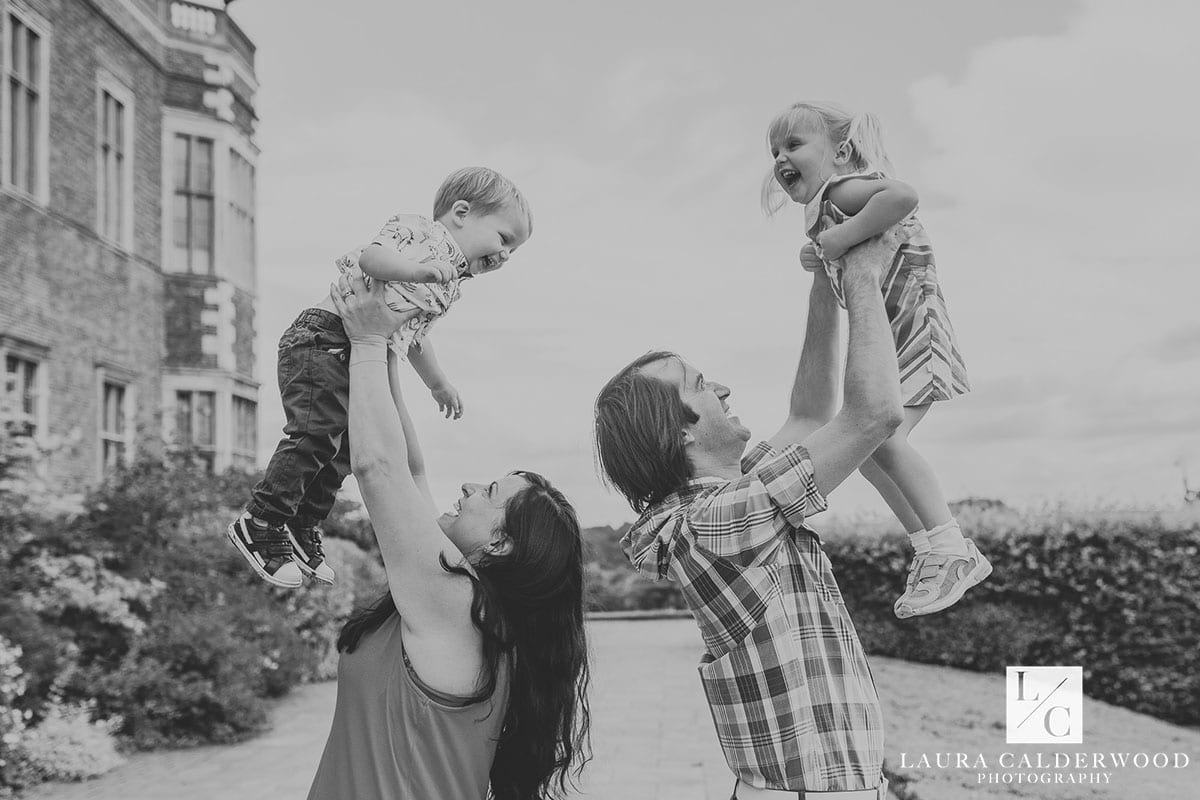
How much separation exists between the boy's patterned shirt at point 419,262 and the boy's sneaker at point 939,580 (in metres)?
1.19

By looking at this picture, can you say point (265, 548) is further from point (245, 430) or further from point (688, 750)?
point (245, 430)

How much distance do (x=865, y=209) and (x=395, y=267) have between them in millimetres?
922

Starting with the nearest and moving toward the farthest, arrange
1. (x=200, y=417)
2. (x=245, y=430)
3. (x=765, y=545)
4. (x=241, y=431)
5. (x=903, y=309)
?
(x=765, y=545) → (x=903, y=309) → (x=200, y=417) → (x=241, y=431) → (x=245, y=430)

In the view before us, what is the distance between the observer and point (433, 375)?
2.99m

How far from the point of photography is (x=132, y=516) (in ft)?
29.6

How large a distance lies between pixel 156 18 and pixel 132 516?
9.44 metres

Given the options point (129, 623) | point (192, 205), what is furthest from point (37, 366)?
point (129, 623)

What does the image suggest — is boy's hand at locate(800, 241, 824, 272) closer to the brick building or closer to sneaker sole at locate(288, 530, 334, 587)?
sneaker sole at locate(288, 530, 334, 587)

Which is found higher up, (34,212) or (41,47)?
(41,47)

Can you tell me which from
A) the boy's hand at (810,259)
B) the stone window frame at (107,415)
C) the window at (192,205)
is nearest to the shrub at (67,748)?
the boy's hand at (810,259)

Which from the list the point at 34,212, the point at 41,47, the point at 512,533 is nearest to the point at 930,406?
the point at 512,533

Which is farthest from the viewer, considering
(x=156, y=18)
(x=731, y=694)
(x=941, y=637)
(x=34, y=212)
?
(x=156, y=18)

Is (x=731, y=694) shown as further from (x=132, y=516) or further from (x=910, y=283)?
(x=132, y=516)

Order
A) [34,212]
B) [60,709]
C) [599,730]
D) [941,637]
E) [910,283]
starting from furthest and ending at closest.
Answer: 1. [34,212]
2. [941,637]
3. [599,730]
4. [60,709]
5. [910,283]
